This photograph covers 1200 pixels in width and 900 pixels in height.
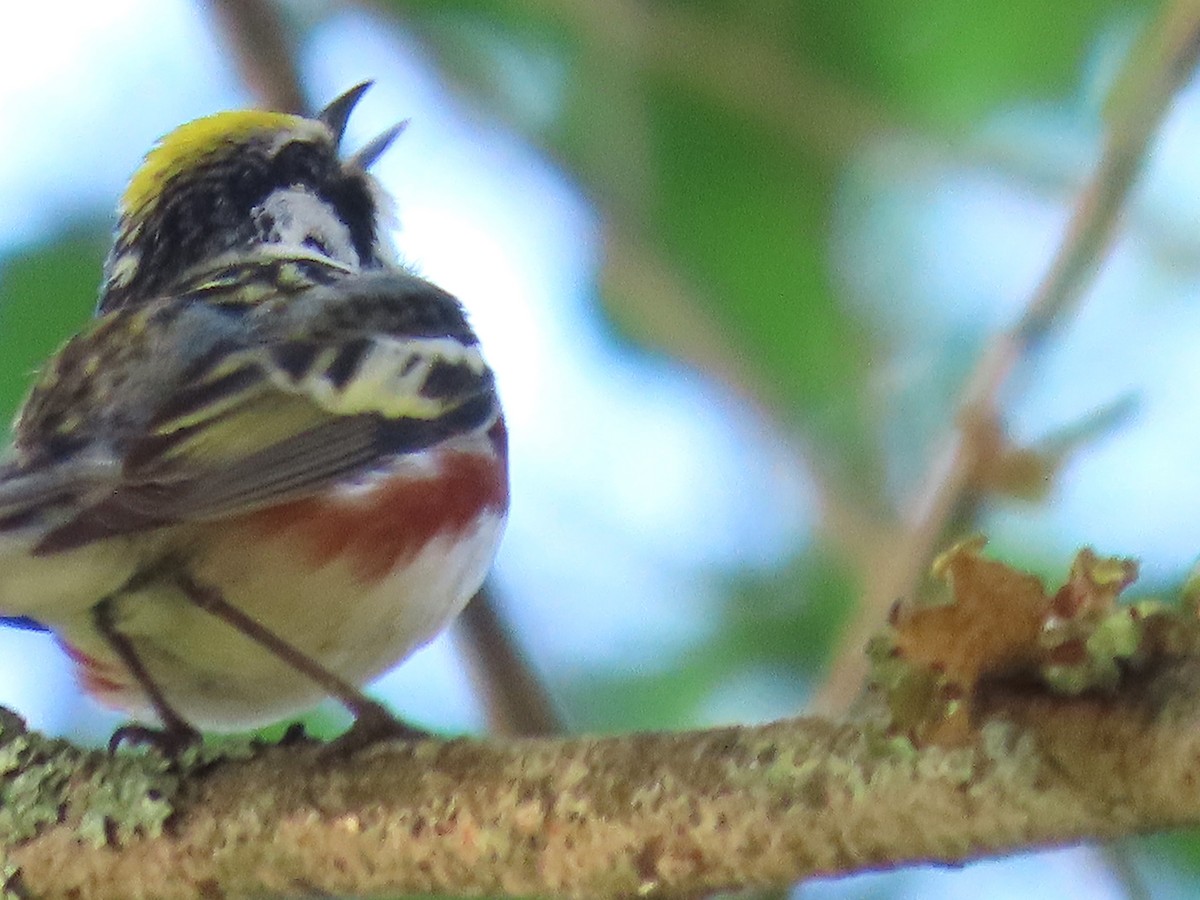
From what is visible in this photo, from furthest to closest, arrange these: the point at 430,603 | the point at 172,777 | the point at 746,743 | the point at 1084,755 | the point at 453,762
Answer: the point at 430,603, the point at 172,777, the point at 453,762, the point at 746,743, the point at 1084,755

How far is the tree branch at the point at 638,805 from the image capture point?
177 cm

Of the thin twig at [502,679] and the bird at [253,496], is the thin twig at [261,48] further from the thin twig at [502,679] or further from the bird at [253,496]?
the thin twig at [502,679]

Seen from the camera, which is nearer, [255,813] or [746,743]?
[746,743]

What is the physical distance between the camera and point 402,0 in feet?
16.2

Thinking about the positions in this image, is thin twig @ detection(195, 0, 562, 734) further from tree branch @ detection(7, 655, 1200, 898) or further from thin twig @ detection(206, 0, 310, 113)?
tree branch @ detection(7, 655, 1200, 898)

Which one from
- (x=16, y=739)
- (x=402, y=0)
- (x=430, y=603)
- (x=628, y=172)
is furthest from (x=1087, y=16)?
(x=16, y=739)

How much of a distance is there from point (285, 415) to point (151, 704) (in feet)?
2.02

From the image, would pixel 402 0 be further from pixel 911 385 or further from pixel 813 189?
pixel 911 385

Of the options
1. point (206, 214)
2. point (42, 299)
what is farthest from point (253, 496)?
point (42, 299)

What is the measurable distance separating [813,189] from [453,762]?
2.84 meters

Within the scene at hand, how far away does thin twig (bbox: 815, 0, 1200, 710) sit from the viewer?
3191 millimetres

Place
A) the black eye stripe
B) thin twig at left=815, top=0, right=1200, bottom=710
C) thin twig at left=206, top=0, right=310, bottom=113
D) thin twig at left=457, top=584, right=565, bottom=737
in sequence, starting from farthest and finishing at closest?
the black eye stripe
thin twig at left=206, top=0, right=310, bottom=113
thin twig at left=457, top=584, right=565, bottom=737
thin twig at left=815, top=0, right=1200, bottom=710

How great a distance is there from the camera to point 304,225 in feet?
14.3

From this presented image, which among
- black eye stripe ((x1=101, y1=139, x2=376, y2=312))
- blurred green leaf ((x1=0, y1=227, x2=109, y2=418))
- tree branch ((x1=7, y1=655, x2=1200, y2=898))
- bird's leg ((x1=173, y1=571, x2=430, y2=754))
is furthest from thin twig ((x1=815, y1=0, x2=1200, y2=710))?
blurred green leaf ((x1=0, y1=227, x2=109, y2=418))
